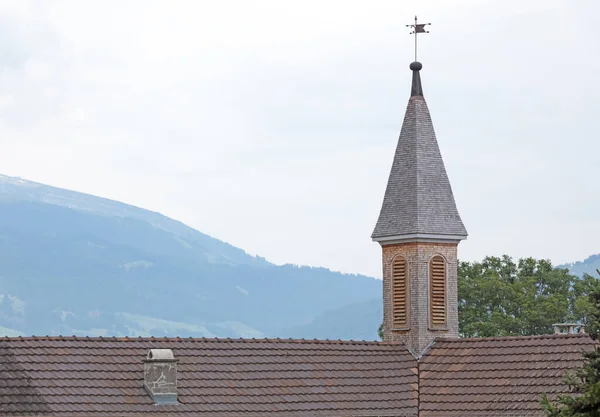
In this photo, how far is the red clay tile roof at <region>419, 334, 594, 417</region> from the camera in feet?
111

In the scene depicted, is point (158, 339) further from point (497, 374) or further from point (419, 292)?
point (419, 292)

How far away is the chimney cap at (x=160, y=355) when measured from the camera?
105ft

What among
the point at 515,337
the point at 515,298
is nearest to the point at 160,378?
the point at 515,337

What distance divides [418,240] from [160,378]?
9855 mm

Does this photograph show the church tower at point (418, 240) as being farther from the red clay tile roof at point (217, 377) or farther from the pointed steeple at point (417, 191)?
the red clay tile roof at point (217, 377)

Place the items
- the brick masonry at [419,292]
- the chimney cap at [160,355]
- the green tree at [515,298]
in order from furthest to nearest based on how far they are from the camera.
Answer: the green tree at [515,298], the brick masonry at [419,292], the chimney cap at [160,355]

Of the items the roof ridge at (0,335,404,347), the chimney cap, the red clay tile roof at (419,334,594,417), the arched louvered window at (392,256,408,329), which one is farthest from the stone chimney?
the arched louvered window at (392,256,408,329)

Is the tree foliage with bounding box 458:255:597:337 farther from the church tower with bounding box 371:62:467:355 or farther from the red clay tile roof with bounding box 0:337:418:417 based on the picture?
the red clay tile roof with bounding box 0:337:418:417

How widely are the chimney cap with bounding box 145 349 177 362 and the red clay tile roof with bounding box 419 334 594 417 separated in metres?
6.52

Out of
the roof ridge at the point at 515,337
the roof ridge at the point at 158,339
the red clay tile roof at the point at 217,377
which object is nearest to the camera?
the red clay tile roof at the point at 217,377

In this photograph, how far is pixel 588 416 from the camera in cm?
2083

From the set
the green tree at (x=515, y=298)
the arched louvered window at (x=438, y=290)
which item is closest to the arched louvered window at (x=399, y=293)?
the arched louvered window at (x=438, y=290)

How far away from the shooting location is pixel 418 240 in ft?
129

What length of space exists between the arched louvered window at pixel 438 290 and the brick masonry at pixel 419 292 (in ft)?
0.36
